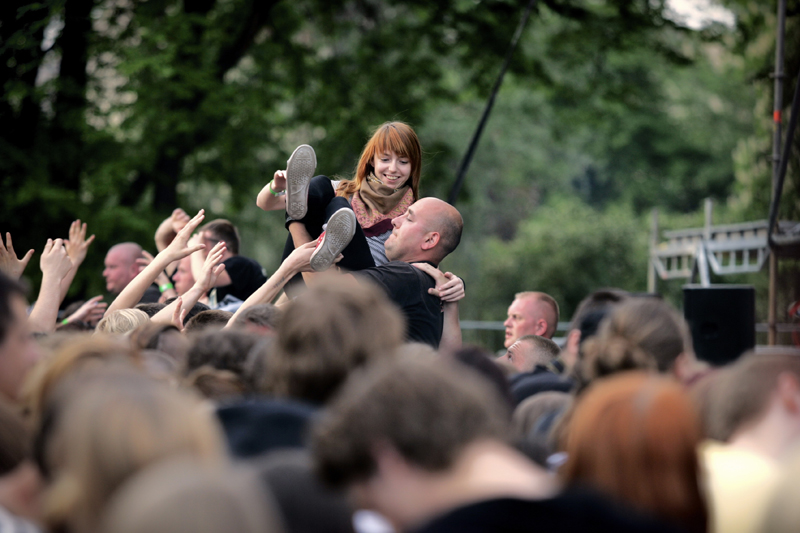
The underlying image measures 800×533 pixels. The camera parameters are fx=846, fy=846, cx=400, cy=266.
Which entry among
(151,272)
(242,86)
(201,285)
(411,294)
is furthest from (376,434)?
(242,86)

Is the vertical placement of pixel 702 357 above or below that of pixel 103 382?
below

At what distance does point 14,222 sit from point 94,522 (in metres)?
7.36

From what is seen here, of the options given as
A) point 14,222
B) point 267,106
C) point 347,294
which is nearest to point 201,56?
point 267,106

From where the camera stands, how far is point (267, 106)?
1002 centimetres

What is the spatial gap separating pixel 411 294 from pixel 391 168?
99 cm

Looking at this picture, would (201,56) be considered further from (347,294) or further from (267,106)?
(347,294)

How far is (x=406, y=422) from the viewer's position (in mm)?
1534

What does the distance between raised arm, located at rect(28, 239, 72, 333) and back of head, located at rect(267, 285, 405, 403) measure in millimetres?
2669

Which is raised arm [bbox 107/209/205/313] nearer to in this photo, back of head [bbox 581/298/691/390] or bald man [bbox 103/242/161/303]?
bald man [bbox 103/242/161/303]

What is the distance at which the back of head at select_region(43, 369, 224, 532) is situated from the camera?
1.43 metres

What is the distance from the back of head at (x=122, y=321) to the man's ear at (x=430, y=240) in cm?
160

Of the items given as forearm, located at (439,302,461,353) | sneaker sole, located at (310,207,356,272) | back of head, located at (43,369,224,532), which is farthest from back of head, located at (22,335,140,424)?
forearm, located at (439,302,461,353)

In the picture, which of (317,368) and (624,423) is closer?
(624,423)

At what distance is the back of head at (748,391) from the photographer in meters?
2.07
